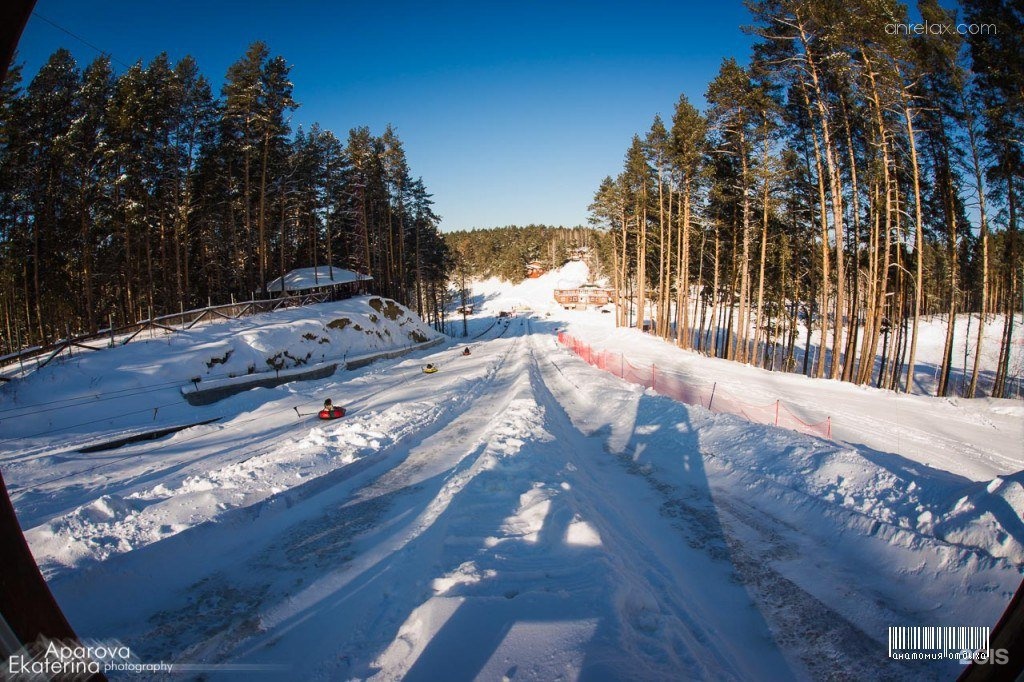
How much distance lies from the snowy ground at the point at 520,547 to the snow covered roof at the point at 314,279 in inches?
842

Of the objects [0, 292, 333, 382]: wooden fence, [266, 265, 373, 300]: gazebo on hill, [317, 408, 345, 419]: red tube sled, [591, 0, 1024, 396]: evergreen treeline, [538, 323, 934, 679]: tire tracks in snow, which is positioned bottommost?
[538, 323, 934, 679]: tire tracks in snow

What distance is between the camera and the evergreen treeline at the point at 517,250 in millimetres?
127500

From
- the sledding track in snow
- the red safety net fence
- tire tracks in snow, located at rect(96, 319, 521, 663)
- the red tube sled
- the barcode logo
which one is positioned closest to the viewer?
the sledding track in snow

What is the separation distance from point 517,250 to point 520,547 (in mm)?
125434

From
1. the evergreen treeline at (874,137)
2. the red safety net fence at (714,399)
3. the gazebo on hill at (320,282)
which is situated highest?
the evergreen treeline at (874,137)

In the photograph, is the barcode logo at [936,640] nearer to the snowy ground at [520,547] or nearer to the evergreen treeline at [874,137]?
the snowy ground at [520,547]

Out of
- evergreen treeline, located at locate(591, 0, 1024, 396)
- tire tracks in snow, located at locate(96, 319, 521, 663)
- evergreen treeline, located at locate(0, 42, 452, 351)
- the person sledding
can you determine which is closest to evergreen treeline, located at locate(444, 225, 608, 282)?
evergreen treeline, located at locate(0, 42, 452, 351)

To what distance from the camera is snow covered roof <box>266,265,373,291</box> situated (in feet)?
107

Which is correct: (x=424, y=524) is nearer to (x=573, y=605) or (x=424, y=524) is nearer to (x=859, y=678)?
(x=573, y=605)

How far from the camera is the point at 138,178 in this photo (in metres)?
26.7

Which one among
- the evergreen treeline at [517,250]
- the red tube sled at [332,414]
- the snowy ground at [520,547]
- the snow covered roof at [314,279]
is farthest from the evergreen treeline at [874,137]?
the evergreen treeline at [517,250]

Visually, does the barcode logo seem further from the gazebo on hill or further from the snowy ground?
the gazebo on hill

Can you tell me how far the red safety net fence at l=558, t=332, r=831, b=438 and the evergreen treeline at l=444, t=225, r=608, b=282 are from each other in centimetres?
9331

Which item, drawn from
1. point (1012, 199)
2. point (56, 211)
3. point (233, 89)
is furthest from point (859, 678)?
point (56, 211)
